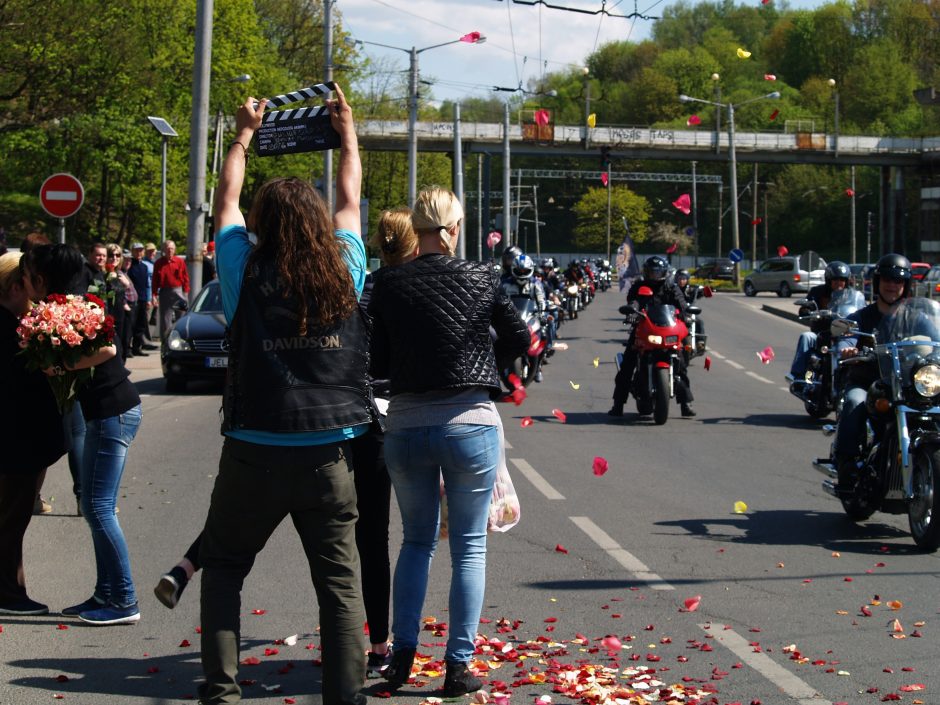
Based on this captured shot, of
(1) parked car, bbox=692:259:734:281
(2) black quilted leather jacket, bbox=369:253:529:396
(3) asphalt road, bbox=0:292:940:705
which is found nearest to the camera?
(2) black quilted leather jacket, bbox=369:253:529:396

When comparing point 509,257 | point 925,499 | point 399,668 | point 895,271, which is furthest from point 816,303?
point 399,668

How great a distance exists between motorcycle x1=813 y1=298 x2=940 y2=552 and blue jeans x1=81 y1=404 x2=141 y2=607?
451cm

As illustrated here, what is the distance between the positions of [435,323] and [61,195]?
16126 millimetres

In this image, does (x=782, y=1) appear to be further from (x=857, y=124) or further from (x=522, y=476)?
(x=522, y=476)

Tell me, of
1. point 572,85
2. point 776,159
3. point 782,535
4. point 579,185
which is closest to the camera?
point 782,535

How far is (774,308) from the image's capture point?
46.5 m

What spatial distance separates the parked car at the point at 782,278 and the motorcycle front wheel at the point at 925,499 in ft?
160

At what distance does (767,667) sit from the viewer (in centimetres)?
547

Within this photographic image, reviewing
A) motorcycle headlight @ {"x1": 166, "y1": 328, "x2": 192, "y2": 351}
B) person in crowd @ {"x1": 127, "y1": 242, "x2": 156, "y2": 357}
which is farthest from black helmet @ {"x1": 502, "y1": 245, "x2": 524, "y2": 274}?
person in crowd @ {"x1": 127, "y1": 242, "x2": 156, "y2": 357}

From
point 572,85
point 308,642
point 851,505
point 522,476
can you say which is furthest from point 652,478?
point 572,85

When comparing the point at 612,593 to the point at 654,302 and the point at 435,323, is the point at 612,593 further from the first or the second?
the point at 654,302

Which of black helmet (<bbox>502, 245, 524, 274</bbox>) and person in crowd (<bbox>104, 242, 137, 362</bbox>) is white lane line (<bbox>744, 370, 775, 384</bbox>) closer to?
black helmet (<bbox>502, 245, 524, 274</bbox>)

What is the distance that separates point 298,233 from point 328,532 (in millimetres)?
981

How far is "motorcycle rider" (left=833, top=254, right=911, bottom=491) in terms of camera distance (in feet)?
28.9
